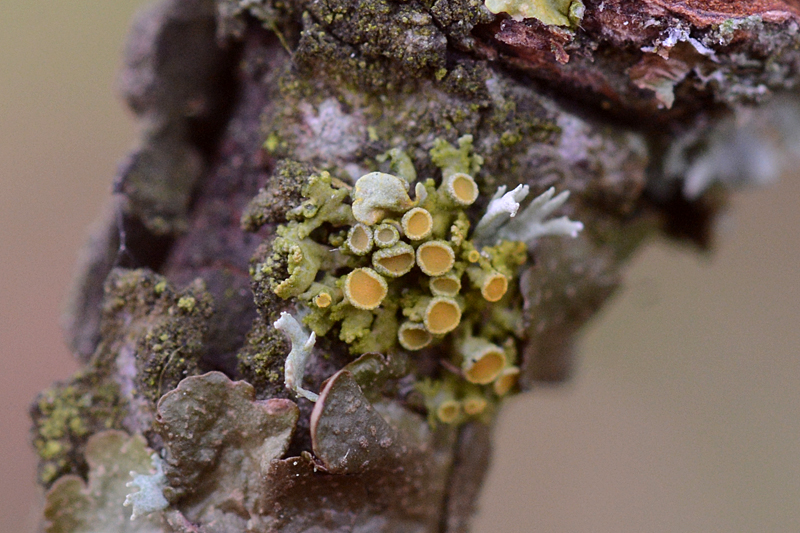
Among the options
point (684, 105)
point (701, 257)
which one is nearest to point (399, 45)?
point (684, 105)

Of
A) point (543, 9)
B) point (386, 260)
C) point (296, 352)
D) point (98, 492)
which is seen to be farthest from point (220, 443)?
point (543, 9)

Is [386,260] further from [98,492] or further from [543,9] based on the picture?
[98,492]

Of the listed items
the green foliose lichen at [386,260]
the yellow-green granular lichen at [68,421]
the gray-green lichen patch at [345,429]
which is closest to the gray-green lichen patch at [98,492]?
the yellow-green granular lichen at [68,421]

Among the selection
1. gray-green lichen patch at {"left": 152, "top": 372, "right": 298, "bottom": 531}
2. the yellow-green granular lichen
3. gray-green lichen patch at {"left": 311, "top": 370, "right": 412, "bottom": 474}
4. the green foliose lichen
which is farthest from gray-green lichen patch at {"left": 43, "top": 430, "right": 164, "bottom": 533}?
gray-green lichen patch at {"left": 311, "top": 370, "right": 412, "bottom": 474}

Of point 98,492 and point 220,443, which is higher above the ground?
point 220,443

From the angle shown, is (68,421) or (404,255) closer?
(404,255)

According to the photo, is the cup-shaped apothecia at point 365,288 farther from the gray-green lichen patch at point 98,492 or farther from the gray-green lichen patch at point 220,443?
the gray-green lichen patch at point 98,492
